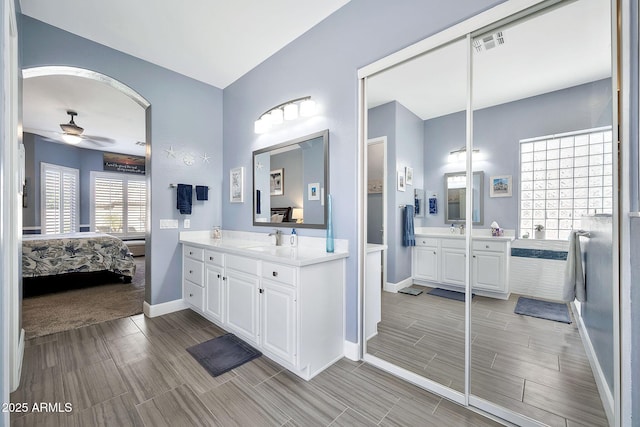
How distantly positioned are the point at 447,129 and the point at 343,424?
219 centimetres

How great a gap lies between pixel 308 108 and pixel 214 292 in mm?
2073

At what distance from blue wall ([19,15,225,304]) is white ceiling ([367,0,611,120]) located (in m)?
2.37

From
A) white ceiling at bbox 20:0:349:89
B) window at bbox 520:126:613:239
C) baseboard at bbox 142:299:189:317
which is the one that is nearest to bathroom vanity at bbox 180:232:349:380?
baseboard at bbox 142:299:189:317

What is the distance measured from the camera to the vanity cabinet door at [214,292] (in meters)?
2.68

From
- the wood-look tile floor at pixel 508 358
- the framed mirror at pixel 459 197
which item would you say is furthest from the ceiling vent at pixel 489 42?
the wood-look tile floor at pixel 508 358

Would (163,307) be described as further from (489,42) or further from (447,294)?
(489,42)

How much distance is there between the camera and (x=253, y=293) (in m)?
2.28

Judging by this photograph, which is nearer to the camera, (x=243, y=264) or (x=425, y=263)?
(x=243, y=264)

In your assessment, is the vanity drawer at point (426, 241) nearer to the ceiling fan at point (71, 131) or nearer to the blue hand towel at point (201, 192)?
the blue hand towel at point (201, 192)

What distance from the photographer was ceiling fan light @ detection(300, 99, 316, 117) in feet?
8.24

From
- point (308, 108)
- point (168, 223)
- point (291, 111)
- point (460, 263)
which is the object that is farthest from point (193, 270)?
point (460, 263)

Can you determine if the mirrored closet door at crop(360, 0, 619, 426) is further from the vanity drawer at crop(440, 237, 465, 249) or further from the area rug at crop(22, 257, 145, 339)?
the area rug at crop(22, 257, 145, 339)

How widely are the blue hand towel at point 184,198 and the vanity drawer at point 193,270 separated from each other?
615mm

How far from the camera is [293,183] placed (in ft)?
9.27
